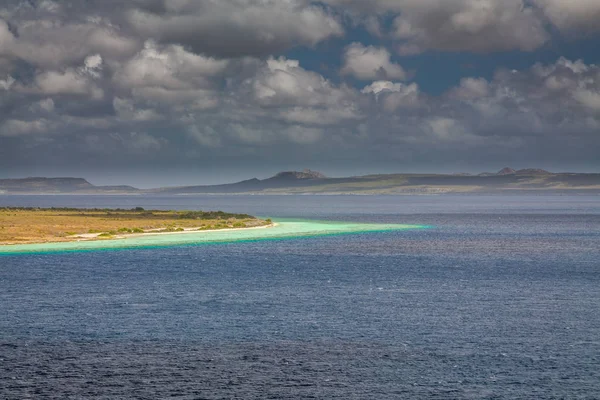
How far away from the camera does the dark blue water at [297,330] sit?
2822 cm

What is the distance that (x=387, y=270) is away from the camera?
7056 cm

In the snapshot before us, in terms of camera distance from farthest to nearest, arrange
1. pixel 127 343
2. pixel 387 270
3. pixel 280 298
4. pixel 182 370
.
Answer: pixel 387 270
pixel 280 298
pixel 127 343
pixel 182 370

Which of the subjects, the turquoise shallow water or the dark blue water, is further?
the turquoise shallow water

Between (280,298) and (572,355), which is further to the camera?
(280,298)

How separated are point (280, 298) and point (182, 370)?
21069 millimetres

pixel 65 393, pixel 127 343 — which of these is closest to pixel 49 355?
pixel 127 343

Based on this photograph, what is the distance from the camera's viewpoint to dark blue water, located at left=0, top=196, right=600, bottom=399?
28219 millimetres

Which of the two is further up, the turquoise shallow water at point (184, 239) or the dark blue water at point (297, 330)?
the turquoise shallow water at point (184, 239)

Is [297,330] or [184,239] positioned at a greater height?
[184,239]

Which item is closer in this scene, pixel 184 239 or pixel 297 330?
pixel 297 330

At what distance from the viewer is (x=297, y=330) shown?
38.6 m

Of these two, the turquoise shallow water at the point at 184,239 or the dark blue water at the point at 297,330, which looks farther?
the turquoise shallow water at the point at 184,239

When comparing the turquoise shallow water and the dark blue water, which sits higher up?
the turquoise shallow water

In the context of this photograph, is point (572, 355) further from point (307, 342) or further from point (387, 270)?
point (387, 270)
